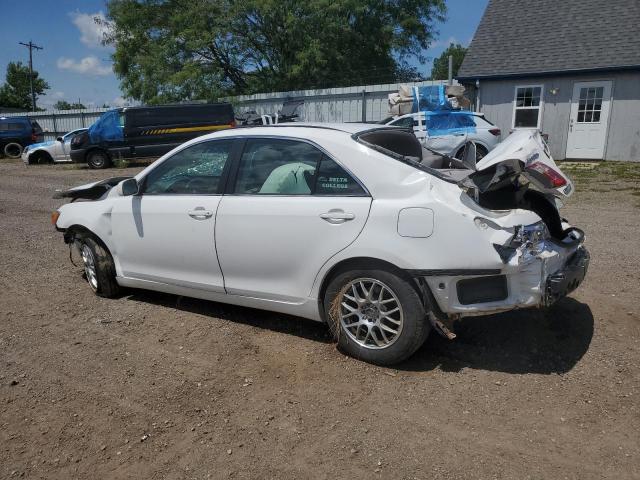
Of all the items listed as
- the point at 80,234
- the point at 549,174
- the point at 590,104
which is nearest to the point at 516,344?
the point at 549,174

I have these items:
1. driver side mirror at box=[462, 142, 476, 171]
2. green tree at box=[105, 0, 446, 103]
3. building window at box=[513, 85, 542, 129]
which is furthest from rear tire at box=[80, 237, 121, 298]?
green tree at box=[105, 0, 446, 103]

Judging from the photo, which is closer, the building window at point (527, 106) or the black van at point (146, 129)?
the building window at point (527, 106)

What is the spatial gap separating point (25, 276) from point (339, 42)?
72.6 feet

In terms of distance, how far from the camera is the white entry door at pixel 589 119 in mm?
16422

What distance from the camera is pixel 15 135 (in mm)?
24859

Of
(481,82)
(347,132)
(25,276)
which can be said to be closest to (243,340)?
(347,132)

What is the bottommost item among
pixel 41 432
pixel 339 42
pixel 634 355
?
pixel 41 432

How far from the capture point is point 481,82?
717 inches

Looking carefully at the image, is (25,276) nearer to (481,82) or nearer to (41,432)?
(41,432)

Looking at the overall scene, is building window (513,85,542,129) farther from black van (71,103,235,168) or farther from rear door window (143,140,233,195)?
rear door window (143,140,233,195)

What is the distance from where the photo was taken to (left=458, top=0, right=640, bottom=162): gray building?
16.2 meters

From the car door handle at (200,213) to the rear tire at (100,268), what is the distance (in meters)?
1.27

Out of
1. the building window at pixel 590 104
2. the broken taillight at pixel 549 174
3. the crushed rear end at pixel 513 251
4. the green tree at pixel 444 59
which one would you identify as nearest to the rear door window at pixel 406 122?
the building window at pixel 590 104

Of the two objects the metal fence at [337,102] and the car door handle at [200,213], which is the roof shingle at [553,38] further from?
the car door handle at [200,213]
